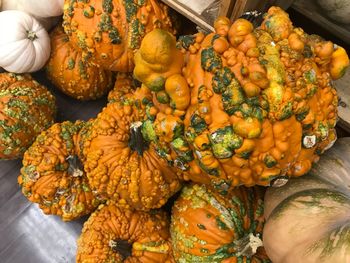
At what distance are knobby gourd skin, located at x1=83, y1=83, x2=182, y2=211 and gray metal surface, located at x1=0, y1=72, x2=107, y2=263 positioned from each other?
19.8 inches

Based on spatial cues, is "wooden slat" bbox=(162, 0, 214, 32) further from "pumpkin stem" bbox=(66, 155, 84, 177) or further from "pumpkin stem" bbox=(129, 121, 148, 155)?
"pumpkin stem" bbox=(66, 155, 84, 177)

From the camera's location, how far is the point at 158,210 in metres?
1.43

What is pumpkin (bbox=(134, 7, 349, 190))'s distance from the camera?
2.72ft

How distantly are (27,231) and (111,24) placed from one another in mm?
982

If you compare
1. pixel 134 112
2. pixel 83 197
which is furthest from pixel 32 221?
pixel 134 112

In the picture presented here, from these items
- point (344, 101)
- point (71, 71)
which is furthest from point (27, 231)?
point (344, 101)

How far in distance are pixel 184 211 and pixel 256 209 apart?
0.23 metres

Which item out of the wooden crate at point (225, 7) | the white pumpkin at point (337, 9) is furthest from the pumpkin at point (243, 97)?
the white pumpkin at point (337, 9)

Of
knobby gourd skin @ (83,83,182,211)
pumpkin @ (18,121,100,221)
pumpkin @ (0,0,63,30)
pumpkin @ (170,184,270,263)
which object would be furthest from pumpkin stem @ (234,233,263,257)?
pumpkin @ (0,0,63,30)

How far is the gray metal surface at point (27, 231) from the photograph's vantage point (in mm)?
1593

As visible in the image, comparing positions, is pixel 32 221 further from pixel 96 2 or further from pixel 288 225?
pixel 288 225

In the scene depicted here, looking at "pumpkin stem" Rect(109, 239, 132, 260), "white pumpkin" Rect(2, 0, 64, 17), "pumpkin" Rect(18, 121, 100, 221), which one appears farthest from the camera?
"white pumpkin" Rect(2, 0, 64, 17)

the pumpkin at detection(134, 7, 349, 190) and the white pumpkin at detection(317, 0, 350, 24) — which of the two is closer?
the pumpkin at detection(134, 7, 349, 190)

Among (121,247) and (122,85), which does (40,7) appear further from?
(121,247)
